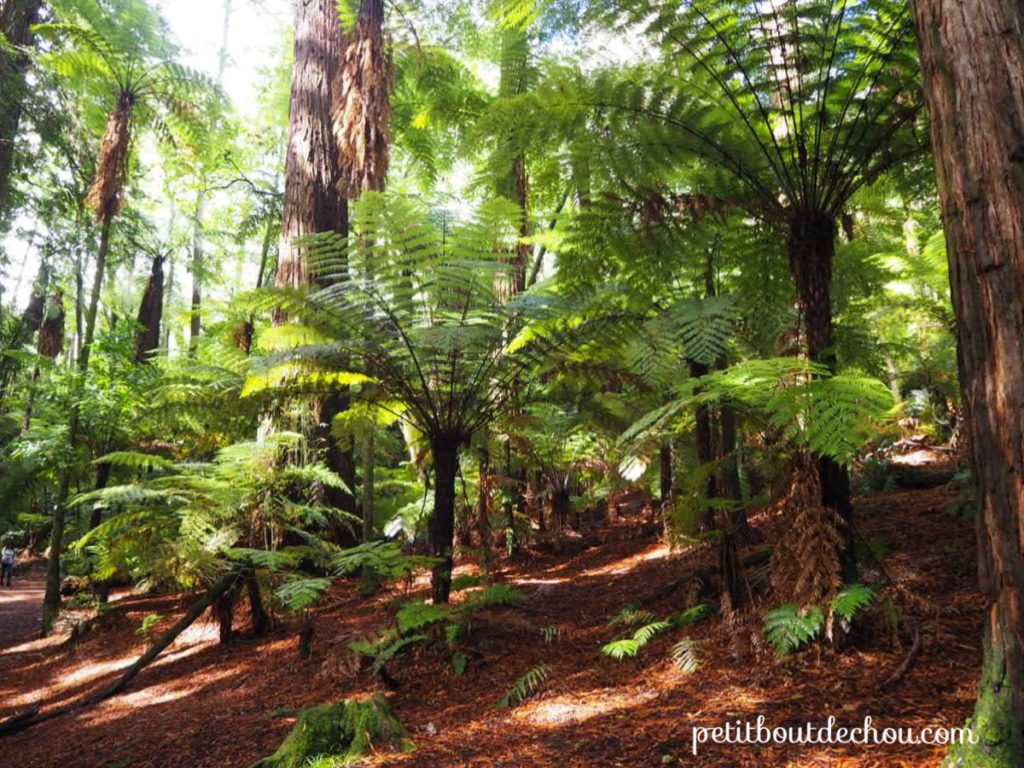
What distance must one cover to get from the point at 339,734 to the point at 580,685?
3.32 feet

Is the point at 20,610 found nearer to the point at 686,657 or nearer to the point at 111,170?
the point at 111,170

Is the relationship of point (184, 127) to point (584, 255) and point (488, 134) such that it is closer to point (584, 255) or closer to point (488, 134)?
point (488, 134)

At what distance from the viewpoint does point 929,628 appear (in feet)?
7.38

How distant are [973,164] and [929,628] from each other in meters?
1.70

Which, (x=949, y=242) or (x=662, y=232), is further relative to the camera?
(x=662, y=232)

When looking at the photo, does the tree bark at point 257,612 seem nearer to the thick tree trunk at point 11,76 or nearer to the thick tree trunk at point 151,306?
the thick tree trunk at point 151,306

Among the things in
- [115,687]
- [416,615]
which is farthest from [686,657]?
[115,687]

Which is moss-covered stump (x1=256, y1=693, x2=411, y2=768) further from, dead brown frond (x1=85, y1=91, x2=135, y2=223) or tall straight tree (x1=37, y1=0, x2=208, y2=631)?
dead brown frond (x1=85, y1=91, x2=135, y2=223)

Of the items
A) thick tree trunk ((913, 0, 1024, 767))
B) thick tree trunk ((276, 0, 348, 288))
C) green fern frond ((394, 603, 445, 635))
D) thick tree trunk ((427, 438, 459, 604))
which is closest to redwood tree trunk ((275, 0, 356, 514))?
thick tree trunk ((276, 0, 348, 288))

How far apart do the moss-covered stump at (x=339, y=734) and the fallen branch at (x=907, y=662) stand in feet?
5.58

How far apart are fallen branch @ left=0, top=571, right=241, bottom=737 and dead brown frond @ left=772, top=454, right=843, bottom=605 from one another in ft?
11.5

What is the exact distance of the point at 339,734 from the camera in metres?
2.36

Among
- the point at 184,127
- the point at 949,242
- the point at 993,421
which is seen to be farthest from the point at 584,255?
the point at 184,127

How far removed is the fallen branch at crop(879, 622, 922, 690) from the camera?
1.99 metres
